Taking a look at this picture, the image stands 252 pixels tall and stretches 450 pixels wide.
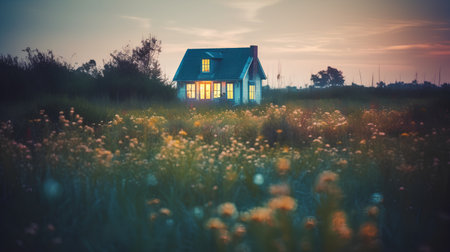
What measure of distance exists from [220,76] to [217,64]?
163 centimetres

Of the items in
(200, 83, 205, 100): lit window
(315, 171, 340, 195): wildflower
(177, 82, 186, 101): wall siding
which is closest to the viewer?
(315, 171, 340, 195): wildflower

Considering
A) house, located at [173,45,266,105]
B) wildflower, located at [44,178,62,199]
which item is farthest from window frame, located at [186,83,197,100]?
wildflower, located at [44,178,62,199]

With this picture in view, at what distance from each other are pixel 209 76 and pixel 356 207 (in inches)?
920

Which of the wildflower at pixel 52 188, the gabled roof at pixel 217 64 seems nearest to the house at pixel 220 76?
the gabled roof at pixel 217 64

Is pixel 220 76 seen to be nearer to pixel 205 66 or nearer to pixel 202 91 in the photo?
pixel 205 66

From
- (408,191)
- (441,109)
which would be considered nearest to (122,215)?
(408,191)

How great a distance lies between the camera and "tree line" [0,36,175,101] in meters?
15.6

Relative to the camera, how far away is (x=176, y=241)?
2.90 meters

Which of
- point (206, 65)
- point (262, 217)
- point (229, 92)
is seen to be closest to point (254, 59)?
point (229, 92)

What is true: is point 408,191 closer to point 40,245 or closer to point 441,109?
point 40,245

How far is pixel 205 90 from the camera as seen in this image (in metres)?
26.8

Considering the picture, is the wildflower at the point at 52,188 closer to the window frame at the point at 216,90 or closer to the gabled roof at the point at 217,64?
the gabled roof at the point at 217,64

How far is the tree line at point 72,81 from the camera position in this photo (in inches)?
612

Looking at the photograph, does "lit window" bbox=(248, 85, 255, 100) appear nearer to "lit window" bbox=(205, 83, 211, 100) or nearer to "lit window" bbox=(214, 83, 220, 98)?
"lit window" bbox=(214, 83, 220, 98)
